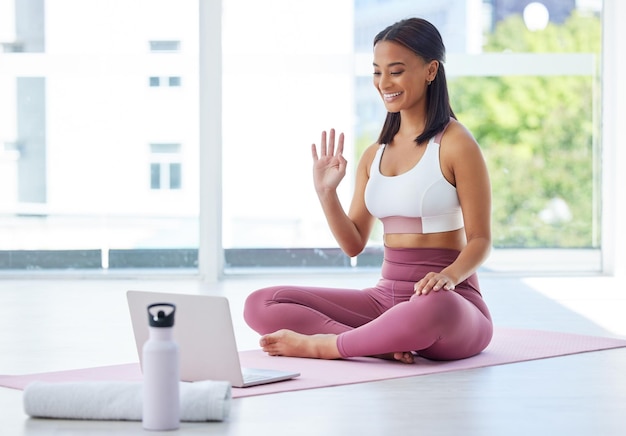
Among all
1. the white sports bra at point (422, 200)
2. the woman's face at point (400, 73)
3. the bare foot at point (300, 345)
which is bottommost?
the bare foot at point (300, 345)

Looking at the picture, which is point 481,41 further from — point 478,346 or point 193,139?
point 478,346

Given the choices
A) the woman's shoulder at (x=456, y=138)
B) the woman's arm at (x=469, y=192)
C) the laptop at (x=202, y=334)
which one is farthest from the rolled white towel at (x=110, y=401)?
the woman's shoulder at (x=456, y=138)

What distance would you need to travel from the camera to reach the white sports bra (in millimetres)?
2809

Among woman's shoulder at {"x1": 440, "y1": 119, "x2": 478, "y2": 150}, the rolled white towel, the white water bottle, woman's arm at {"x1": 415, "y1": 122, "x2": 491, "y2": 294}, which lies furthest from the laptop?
woman's shoulder at {"x1": 440, "y1": 119, "x2": 478, "y2": 150}

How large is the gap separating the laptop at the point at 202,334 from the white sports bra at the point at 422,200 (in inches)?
27.4

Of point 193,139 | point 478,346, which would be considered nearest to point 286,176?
point 193,139

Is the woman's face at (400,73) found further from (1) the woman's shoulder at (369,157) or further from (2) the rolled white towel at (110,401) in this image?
(2) the rolled white towel at (110,401)

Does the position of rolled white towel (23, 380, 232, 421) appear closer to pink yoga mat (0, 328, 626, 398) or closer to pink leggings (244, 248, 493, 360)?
pink yoga mat (0, 328, 626, 398)

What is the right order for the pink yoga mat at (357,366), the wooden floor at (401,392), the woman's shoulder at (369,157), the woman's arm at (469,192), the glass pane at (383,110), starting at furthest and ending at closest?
the glass pane at (383,110)
the woman's shoulder at (369,157)
the woman's arm at (469,192)
the pink yoga mat at (357,366)
the wooden floor at (401,392)

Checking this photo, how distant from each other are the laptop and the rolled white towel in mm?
233

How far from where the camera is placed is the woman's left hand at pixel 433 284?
2537mm

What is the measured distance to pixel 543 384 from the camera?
7.88ft

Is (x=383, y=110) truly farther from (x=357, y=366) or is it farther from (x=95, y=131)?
(x=357, y=366)

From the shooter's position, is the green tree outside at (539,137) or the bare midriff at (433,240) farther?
the green tree outside at (539,137)
